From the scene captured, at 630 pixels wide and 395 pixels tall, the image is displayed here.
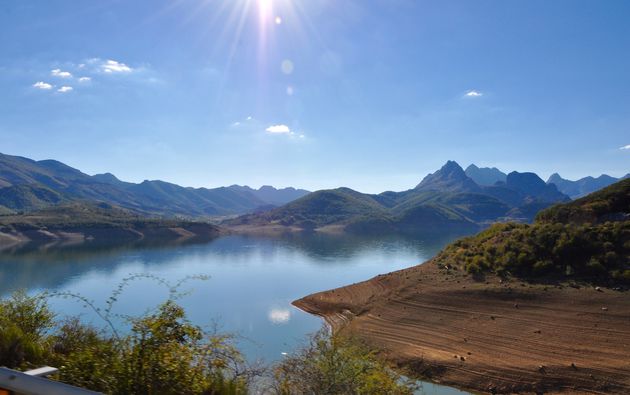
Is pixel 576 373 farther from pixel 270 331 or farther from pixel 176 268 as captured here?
pixel 176 268

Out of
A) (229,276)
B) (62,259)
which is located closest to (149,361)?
(229,276)

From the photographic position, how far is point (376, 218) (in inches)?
5950

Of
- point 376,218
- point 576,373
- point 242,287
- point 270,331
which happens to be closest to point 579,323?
point 576,373

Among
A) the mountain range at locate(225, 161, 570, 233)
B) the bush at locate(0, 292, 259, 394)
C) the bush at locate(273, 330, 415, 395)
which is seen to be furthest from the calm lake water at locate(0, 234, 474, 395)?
the mountain range at locate(225, 161, 570, 233)

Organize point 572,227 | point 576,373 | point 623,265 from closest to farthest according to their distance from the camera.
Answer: point 576,373, point 623,265, point 572,227

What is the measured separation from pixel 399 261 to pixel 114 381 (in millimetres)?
65589

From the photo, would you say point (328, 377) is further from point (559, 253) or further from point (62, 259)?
point (62, 259)

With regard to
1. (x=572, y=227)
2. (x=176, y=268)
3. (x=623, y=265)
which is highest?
(x=572, y=227)

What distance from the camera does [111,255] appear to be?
2849 inches

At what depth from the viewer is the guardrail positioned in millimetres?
2141

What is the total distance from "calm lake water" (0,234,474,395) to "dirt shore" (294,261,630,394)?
94.2 inches

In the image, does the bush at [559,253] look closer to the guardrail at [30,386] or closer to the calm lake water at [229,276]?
the calm lake water at [229,276]

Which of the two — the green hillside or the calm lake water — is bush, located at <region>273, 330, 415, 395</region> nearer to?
the calm lake water

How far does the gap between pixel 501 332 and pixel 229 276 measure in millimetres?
37033
